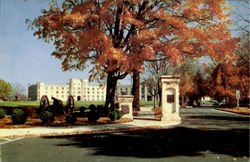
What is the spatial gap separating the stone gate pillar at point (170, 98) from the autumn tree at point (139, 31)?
1760 mm

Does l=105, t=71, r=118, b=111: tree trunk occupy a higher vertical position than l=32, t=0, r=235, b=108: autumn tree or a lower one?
lower

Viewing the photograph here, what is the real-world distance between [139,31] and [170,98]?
5.26m

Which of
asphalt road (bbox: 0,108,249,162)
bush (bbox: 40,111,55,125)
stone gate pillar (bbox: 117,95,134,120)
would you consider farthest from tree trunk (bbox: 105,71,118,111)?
asphalt road (bbox: 0,108,249,162)

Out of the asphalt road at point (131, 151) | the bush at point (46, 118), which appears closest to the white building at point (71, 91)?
the bush at point (46, 118)

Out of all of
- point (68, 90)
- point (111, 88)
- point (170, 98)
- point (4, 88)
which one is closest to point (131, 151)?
point (170, 98)

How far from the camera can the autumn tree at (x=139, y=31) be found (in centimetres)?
1402

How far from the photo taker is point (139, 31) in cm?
1513

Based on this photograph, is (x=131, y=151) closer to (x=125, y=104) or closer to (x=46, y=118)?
(x=46, y=118)

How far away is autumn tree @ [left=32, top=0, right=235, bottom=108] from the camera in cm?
1402

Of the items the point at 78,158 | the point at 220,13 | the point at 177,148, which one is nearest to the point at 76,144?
the point at 78,158

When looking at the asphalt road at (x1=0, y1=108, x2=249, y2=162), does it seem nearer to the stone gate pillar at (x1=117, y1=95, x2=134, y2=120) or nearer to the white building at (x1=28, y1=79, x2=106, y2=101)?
the stone gate pillar at (x1=117, y1=95, x2=134, y2=120)

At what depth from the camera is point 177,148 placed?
752cm

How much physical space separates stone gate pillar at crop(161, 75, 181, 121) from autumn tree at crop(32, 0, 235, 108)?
5.77 feet

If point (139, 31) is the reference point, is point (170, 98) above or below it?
below
